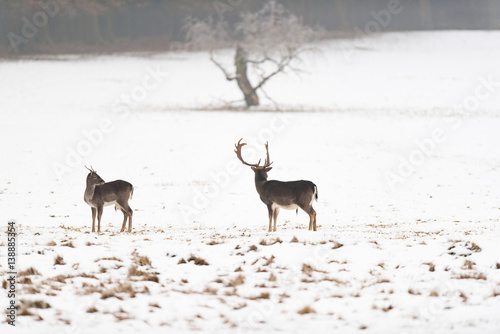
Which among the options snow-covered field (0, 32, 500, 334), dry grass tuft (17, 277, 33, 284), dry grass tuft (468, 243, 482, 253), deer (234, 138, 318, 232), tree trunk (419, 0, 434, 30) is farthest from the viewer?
tree trunk (419, 0, 434, 30)

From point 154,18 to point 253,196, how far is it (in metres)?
49.6

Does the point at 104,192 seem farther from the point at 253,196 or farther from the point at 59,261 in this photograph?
the point at 253,196

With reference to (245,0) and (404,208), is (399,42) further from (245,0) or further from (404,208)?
(404,208)

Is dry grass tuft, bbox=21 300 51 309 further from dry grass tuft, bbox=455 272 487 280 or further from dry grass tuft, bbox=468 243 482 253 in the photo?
dry grass tuft, bbox=468 243 482 253

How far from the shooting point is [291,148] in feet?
96.0

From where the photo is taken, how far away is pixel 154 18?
66188mm

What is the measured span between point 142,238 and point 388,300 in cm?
502

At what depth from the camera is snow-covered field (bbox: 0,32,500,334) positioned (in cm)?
773

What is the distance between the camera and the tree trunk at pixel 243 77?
133ft

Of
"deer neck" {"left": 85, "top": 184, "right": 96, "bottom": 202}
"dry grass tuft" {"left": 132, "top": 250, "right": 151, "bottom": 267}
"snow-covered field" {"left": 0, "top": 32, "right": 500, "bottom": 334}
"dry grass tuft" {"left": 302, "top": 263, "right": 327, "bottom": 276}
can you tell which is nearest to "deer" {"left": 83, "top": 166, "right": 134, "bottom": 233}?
"deer neck" {"left": 85, "top": 184, "right": 96, "bottom": 202}

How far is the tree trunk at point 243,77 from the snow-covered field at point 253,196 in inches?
48.1

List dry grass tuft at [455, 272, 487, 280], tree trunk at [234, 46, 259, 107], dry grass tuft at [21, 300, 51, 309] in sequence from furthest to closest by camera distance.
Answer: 1. tree trunk at [234, 46, 259, 107]
2. dry grass tuft at [455, 272, 487, 280]
3. dry grass tuft at [21, 300, 51, 309]

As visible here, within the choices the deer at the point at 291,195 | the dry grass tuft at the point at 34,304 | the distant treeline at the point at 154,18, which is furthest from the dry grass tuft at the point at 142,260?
the distant treeline at the point at 154,18

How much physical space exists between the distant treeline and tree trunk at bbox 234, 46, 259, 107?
887 inches
